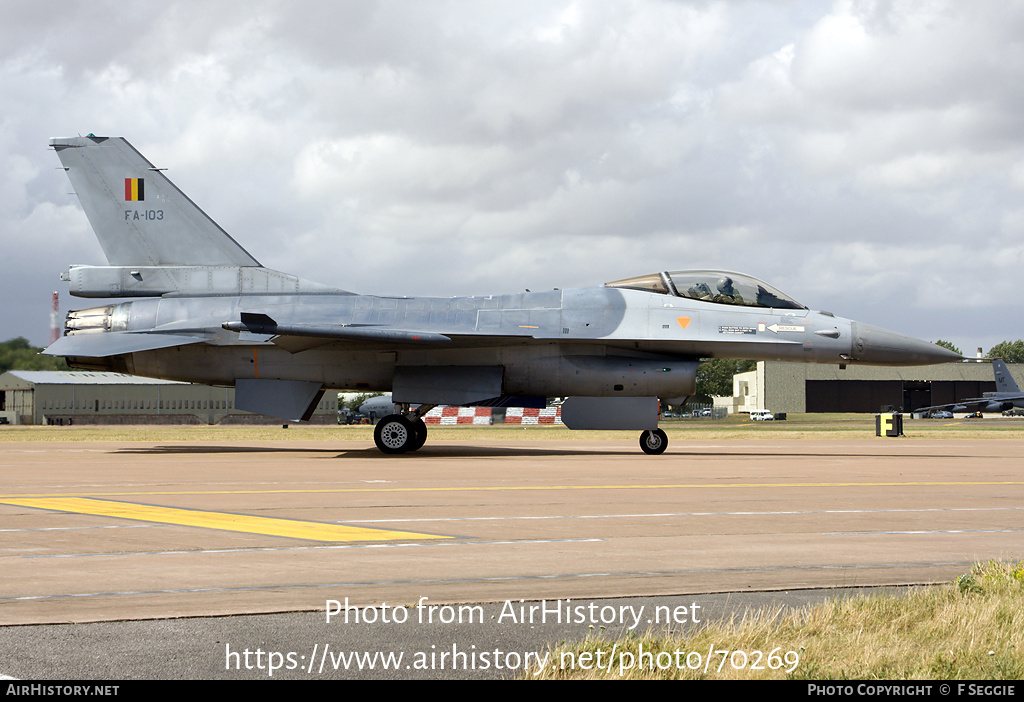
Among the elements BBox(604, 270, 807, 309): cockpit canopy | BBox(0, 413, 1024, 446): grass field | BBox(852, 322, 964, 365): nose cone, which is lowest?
BBox(0, 413, 1024, 446): grass field

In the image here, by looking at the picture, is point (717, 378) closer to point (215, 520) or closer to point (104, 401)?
point (104, 401)

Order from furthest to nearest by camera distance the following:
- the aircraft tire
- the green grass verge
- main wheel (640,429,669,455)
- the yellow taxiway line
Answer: main wheel (640,429,669,455)
the aircraft tire
the yellow taxiway line
the green grass verge

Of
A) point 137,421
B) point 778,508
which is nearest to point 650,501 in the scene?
point 778,508

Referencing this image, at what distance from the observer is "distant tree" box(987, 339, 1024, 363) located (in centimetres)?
17100

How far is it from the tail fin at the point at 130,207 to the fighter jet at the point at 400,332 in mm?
32

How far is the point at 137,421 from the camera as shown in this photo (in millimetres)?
66500

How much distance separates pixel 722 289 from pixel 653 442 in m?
3.76

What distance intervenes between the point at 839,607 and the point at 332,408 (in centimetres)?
6866

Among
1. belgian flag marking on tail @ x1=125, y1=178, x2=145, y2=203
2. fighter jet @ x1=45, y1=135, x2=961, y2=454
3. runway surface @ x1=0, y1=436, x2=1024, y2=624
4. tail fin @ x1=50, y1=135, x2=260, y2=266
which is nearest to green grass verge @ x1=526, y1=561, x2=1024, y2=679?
runway surface @ x1=0, y1=436, x2=1024, y2=624

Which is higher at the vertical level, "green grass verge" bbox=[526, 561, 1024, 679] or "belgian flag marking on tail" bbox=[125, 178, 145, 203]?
"belgian flag marking on tail" bbox=[125, 178, 145, 203]

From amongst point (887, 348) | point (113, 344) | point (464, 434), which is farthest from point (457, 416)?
point (887, 348)

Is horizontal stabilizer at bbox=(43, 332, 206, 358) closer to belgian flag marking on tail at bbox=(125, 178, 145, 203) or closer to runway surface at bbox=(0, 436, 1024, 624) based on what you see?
belgian flag marking on tail at bbox=(125, 178, 145, 203)

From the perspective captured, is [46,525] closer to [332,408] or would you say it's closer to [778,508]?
[778,508]

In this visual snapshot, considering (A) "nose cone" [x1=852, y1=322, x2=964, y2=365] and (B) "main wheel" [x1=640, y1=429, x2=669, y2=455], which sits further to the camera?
(B) "main wheel" [x1=640, y1=429, x2=669, y2=455]
